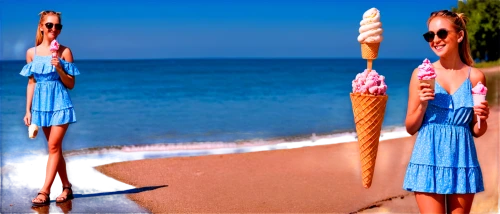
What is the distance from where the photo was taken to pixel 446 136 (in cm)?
433

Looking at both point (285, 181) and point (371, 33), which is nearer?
point (371, 33)

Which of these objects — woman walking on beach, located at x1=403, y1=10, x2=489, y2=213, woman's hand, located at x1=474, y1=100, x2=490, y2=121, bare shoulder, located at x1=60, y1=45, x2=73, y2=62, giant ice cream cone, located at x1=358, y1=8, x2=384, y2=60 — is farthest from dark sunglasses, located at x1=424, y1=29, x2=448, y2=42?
bare shoulder, located at x1=60, y1=45, x2=73, y2=62

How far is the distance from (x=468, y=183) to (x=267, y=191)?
4048mm

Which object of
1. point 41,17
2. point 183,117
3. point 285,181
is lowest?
point 285,181

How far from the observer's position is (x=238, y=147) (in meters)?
14.0

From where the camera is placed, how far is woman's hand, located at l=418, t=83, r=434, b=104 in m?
4.21

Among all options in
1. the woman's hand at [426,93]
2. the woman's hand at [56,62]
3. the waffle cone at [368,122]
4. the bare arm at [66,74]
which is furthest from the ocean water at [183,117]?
the woman's hand at [426,93]

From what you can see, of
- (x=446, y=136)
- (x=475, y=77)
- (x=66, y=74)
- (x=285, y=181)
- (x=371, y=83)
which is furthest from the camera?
(x=285, y=181)

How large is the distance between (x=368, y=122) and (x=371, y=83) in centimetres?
37

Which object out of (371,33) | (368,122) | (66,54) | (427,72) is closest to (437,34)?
(427,72)

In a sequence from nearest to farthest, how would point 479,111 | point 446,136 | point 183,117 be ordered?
point 479,111 < point 446,136 < point 183,117

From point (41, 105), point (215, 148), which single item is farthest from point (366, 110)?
point (215, 148)

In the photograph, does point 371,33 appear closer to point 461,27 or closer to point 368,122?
point 368,122

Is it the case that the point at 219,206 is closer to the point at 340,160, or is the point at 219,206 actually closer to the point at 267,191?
the point at 267,191
